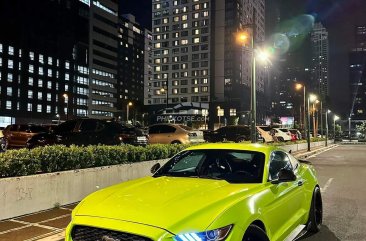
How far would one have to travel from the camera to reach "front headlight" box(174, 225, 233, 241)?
139 inches

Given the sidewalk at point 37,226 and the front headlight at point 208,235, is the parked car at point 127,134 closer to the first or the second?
the sidewalk at point 37,226

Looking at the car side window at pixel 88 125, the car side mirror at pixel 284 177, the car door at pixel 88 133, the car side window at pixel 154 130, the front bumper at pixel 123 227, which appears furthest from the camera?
the car side window at pixel 154 130

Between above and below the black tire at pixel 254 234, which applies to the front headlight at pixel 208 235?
above

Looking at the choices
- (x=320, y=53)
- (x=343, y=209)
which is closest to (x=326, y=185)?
(x=343, y=209)

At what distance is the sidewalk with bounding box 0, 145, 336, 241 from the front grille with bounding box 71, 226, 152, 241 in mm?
2494

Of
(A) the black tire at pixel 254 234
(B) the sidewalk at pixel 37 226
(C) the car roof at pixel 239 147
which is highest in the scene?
(C) the car roof at pixel 239 147

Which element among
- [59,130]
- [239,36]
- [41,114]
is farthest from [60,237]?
[41,114]

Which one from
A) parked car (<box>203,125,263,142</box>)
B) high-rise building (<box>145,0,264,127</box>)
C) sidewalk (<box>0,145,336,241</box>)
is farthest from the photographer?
high-rise building (<box>145,0,264,127</box>)

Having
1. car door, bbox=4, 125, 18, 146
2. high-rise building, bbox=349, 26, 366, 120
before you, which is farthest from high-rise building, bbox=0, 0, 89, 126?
high-rise building, bbox=349, 26, 366, 120

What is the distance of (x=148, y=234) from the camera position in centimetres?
348

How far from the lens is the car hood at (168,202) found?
12.0 feet

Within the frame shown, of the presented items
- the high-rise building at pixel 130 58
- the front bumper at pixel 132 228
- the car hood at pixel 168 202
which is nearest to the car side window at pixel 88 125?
the car hood at pixel 168 202

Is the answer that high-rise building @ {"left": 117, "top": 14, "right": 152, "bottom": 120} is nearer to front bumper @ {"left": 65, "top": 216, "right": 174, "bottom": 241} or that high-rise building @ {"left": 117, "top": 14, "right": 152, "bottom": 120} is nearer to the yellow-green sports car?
the yellow-green sports car

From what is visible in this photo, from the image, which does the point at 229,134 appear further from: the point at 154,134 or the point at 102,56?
the point at 102,56
